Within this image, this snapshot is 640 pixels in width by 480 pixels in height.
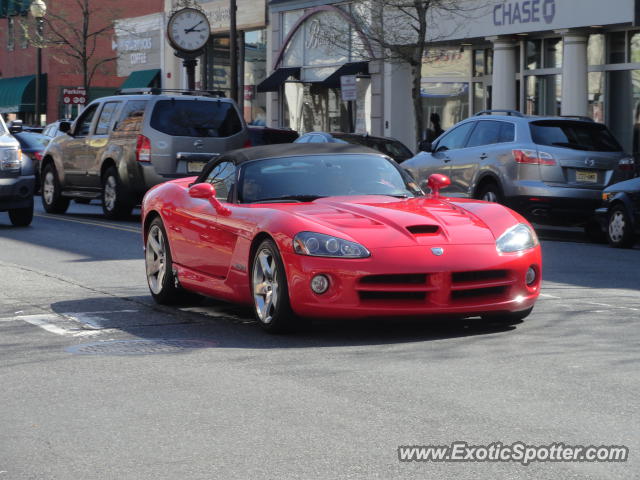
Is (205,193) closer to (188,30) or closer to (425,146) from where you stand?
(425,146)

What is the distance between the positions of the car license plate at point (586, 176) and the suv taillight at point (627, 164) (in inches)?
14.8

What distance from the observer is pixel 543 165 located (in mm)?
18875

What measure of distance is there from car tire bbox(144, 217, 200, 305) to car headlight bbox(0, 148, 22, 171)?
9158mm

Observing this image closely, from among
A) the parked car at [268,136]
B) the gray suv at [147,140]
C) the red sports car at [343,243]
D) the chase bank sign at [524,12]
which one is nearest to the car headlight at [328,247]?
the red sports car at [343,243]

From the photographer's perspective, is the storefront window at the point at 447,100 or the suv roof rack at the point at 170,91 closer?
the suv roof rack at the point at 170,91

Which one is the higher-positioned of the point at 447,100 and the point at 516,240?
the point at 447,100

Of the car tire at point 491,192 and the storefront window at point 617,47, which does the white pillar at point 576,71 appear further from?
the car tire at point 491,192

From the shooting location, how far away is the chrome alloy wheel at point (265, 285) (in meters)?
8.86

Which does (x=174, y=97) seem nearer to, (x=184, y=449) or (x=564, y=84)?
(x=564, y=84)

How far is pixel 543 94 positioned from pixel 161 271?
2231 centimetres

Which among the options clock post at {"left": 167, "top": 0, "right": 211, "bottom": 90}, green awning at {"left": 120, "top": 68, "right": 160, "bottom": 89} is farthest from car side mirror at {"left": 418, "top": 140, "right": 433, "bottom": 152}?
green awning at {"left": 120, "top": 68, "right": 160, "bottom": 89}

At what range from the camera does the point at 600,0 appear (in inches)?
1106

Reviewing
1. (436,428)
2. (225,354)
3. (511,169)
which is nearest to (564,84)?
(511,169)

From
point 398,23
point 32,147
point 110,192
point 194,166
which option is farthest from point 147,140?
point 398,23
